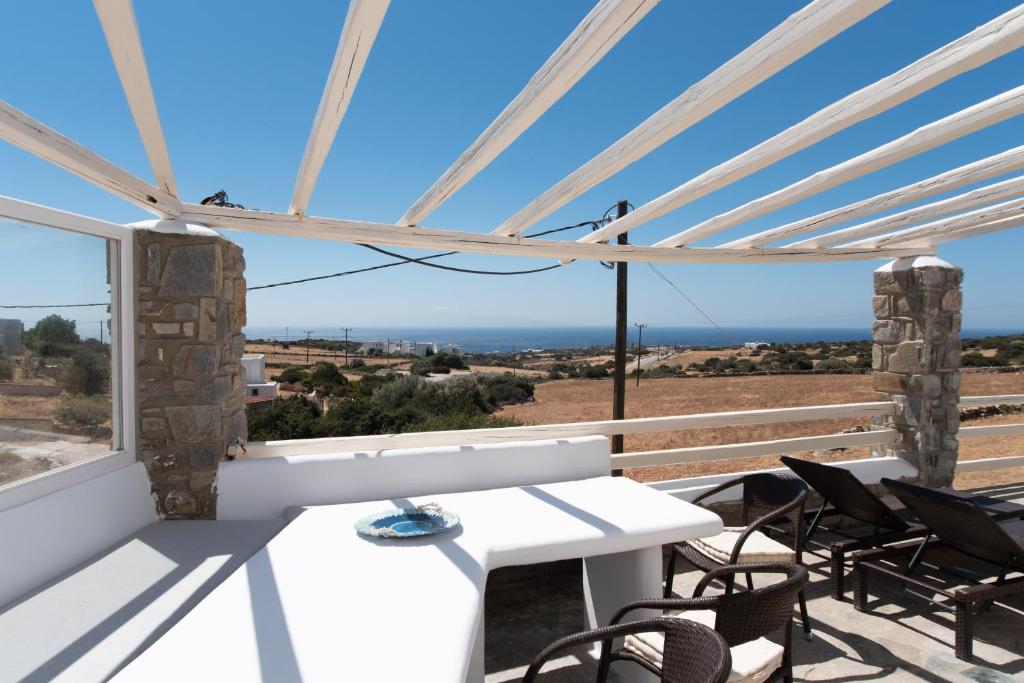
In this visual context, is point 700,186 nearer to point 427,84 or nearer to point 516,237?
point 516,237

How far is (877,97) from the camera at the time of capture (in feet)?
6.48

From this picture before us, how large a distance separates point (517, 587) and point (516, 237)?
2.08m

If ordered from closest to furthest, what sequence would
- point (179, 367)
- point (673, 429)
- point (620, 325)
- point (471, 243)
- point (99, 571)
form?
point (99, 571)
point (179, 367)
point (471, 243)
point (673, 429)
point (620, 325)

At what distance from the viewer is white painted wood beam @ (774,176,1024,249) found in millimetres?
3184

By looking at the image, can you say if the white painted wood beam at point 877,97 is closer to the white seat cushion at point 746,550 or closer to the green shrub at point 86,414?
the white seat cushion at point 746,550

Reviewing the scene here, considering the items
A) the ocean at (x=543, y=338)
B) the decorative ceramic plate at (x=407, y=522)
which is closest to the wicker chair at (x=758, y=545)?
the decorative ceramic plate at (x=407, y=522)

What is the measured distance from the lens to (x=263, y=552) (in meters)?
2.29

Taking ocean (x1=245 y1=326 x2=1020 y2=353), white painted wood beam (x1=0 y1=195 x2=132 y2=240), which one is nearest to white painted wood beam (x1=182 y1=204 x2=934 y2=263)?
white painted wood beam (x1=0 y1=195 x2=132 y2=240)

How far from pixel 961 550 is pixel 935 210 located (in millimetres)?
1956

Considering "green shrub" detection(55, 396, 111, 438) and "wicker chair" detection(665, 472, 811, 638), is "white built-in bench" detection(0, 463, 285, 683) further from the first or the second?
"wicker chair" detection(665, 472, 811, 638)

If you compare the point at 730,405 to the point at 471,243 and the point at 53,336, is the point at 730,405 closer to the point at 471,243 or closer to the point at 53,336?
the point at 471,243

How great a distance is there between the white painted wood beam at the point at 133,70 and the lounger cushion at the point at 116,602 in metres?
1.63

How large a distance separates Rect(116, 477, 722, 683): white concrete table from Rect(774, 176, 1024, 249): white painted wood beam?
2.39 metres

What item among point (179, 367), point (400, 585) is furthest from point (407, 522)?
point (179, 367)
